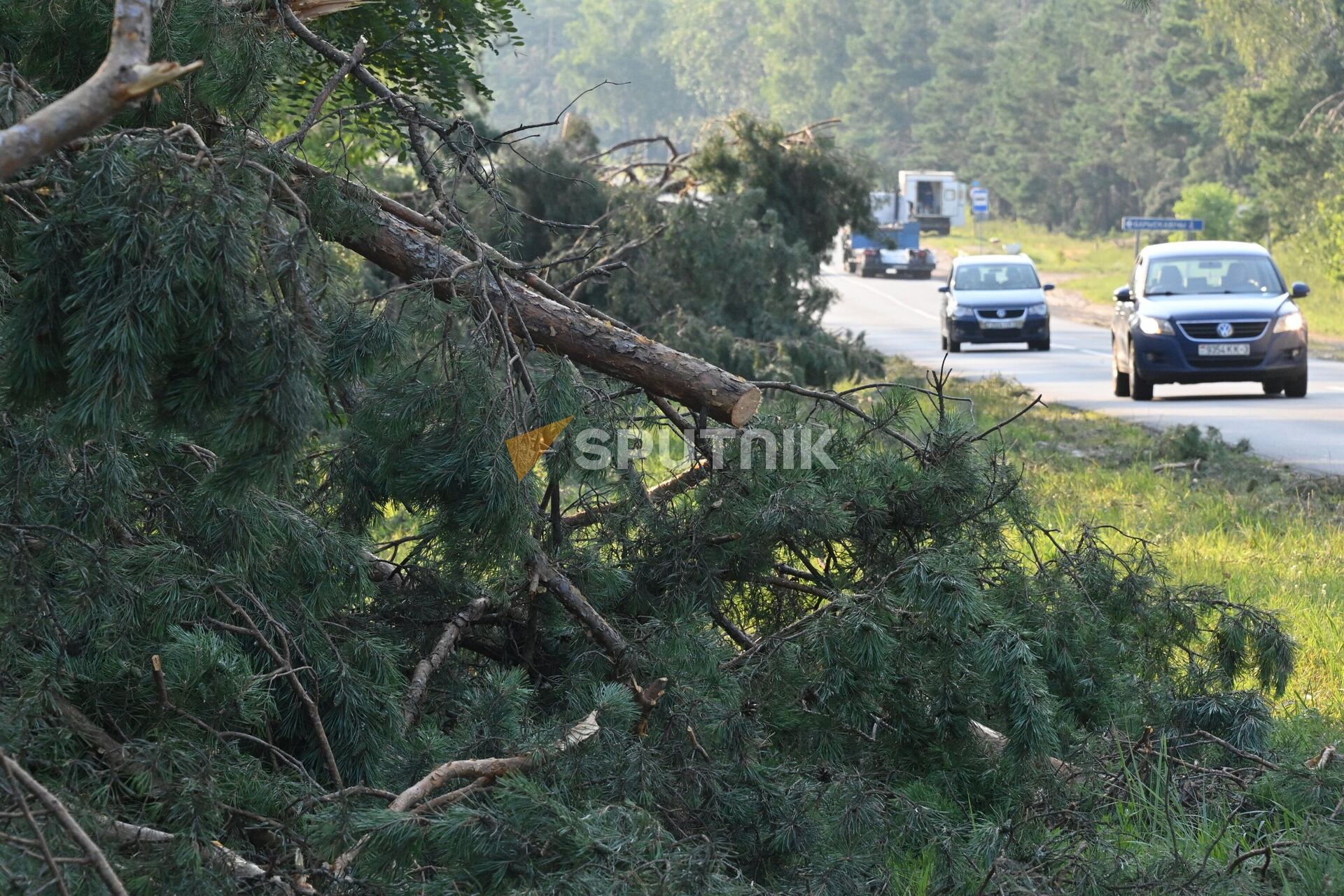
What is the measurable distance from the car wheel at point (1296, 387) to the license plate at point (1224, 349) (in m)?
0.95

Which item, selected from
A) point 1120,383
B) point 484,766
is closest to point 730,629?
point 484,766

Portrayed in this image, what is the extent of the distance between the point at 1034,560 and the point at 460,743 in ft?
7.16

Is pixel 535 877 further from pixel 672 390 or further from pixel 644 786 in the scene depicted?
pixel 672 390

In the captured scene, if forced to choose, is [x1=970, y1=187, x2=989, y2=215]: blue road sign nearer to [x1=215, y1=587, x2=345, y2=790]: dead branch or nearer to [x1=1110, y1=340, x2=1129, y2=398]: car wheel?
[x1=1110, y1=340, x2=1129, y2=398]: car wheel

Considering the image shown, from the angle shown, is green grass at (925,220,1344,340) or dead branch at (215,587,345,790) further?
green grass at (925,220,1344,340)

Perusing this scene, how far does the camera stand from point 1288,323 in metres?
15.4

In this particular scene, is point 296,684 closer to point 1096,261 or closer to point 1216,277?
point 1216,277

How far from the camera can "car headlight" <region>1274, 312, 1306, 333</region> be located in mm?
15336

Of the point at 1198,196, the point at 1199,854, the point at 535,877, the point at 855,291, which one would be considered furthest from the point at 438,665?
the point at 1198,196

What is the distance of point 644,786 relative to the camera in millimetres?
3318

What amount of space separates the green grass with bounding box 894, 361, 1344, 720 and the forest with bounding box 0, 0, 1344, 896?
3.85 feet

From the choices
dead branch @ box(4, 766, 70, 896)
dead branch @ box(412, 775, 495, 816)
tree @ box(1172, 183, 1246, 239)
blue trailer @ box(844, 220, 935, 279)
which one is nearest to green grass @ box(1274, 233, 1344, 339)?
tree @ box(1172, 183, 1246, 239)

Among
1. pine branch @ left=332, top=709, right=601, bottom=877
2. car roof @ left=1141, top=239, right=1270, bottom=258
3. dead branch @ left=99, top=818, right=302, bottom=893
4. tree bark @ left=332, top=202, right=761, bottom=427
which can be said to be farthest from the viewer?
car roof @ left=1141, top=239, right=1270, bottom=258

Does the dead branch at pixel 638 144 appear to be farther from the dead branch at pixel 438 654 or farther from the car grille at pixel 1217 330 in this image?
the dead branch at pixel 438 654
